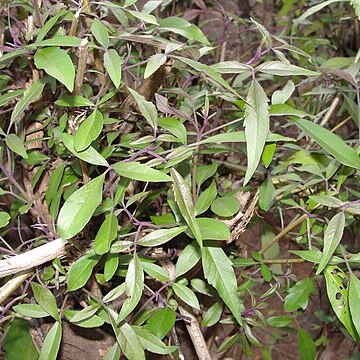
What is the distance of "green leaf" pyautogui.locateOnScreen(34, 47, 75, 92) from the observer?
38 centimetres

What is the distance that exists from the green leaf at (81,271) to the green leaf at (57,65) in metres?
0.17

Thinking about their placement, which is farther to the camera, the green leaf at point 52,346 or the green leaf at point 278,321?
the green leaf at point 278,321

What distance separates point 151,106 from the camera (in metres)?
0.46

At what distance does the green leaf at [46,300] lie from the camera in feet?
1.63

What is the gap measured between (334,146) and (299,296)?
21 centimetres

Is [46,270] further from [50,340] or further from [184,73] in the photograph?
[184,73]

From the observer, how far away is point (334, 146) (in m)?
0.46

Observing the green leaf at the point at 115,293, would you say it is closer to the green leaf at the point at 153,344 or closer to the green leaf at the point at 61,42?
the green leaf at the point at 153,344

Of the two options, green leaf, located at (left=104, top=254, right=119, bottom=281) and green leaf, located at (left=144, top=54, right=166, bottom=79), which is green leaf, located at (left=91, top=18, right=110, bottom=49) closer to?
green leaf, located at (left=144, top=54, right=166, bottom=79)

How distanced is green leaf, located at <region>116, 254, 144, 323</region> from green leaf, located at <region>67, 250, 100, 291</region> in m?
0.04

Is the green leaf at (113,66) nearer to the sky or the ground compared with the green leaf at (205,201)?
nearer to the sky

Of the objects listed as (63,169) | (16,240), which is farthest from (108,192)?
(16,240)

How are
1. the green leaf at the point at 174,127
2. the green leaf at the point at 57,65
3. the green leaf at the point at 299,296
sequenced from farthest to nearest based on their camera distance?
the green leaf at the point at 299,296, the green leaf at the point at 174,127, the green leaf at the point at 57,65

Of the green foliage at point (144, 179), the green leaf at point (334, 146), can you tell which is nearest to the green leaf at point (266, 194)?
the green foliage at point (144, 179)
